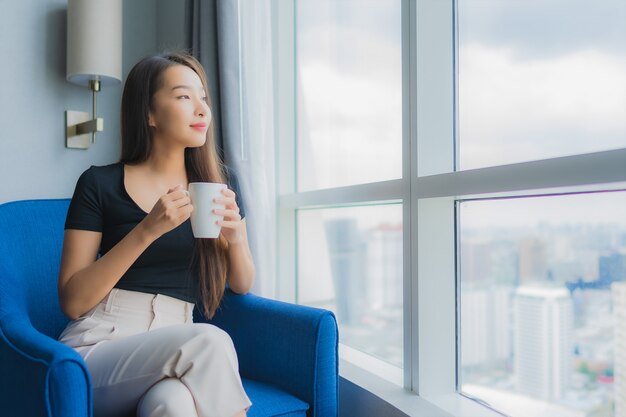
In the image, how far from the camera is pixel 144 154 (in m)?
1.52

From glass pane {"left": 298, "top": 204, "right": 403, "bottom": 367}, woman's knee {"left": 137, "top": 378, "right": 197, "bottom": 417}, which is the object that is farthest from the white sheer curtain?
woman's knee {"left": 137, "top": 378, "right": 197, "bottom": 417}

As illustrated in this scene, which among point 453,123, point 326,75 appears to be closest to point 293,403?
point 453,123

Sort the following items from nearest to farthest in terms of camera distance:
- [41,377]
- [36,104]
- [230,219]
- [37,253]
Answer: [41,377] → [230,219] → [37,253] → [36,104]

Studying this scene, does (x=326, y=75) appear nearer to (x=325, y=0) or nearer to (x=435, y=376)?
(x=325, y=0)

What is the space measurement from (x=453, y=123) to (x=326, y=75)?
73 cm

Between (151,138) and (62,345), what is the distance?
2.13 ft

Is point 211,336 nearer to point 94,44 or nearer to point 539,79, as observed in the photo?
point 539,79

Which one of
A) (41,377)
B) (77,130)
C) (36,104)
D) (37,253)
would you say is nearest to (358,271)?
(37,253)

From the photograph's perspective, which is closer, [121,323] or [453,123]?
[121,323]

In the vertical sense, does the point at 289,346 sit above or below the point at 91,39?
below

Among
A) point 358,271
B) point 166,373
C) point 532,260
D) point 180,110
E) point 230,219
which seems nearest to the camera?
point 166,373

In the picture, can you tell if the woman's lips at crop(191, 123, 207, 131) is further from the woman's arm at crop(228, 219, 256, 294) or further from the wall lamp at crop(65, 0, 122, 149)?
the wall lamp at crop(65, 0, 122, 149)

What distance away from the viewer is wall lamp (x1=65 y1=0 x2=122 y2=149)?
2148mm

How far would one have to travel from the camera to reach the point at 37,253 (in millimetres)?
1659
